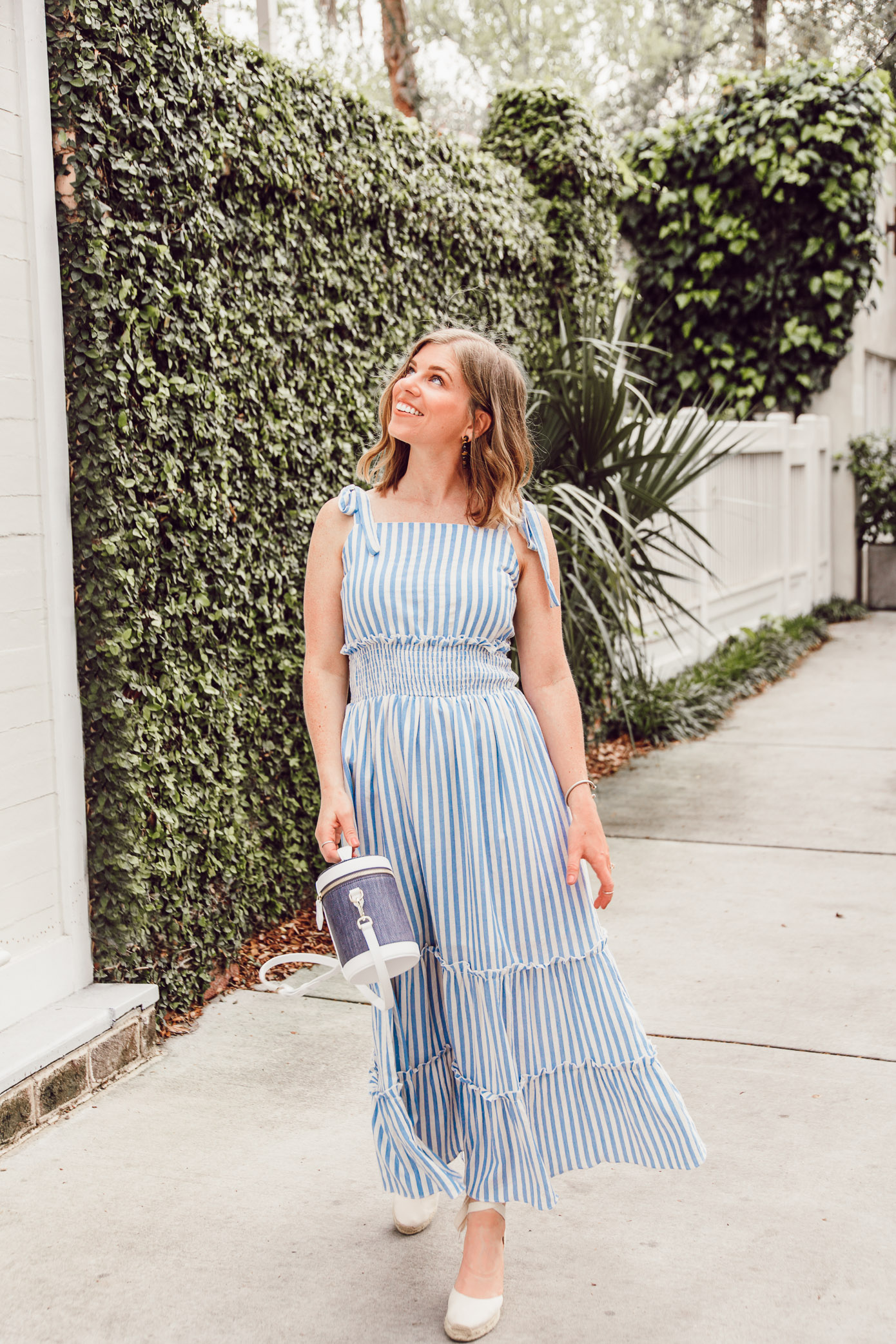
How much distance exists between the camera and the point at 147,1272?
7.72 ft

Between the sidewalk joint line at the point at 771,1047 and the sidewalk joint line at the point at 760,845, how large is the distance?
176 cm

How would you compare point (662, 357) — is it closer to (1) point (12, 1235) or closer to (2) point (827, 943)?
(2) point (827, 943)

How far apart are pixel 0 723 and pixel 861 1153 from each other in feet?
7.07

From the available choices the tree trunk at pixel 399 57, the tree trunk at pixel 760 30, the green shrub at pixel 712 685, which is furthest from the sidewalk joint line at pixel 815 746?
the tree trunk at pixel 760 30

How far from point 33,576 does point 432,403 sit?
1258mm

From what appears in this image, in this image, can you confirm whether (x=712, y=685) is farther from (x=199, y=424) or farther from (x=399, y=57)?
(x=399, y=57)

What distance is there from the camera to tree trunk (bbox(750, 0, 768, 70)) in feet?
59.1

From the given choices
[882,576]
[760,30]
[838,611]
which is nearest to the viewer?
[838,611]

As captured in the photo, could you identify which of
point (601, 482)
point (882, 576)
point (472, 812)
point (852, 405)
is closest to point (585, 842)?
point (472, 812)

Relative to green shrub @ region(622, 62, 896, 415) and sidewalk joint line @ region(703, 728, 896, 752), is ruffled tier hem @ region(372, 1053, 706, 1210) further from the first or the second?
green shrub @ region(622, 62, 896, 415)

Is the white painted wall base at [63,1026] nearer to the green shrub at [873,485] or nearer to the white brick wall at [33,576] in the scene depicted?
the white brick wall at [33,576]

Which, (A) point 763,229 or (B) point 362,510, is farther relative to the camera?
(A) point 763,229

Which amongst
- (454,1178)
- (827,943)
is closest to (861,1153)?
(454,1178)

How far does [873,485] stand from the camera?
41.4 feet
